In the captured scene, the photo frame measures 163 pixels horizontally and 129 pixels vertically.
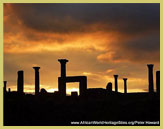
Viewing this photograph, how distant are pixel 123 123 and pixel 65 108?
641 centimetres

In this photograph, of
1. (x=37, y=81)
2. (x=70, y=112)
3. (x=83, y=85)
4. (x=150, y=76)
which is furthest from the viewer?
(x=150, y=76)

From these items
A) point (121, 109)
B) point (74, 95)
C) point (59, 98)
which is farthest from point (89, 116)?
point (74, 95)

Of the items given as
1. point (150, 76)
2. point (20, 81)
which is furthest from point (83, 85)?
point (150, 76)

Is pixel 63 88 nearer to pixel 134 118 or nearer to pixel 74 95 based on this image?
pixel 74 95

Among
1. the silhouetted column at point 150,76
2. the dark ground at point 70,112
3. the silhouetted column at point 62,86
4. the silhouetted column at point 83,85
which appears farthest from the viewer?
the silhouetted column at point 150,76

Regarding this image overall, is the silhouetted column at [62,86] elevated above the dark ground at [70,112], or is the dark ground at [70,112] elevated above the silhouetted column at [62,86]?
the silhouetted column at [62,86]

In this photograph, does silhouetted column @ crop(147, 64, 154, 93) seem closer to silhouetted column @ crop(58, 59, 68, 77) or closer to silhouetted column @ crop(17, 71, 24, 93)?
silhouetted column @ crop(58, 59, 68, 77)

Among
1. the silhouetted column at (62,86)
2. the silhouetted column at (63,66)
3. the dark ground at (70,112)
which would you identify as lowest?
the dark ground at (70,112)

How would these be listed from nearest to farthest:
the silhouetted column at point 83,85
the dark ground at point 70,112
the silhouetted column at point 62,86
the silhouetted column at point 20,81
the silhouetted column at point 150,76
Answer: the dark ground at point 70,112
the silhouetted column at point 83,85
the silhouetted column at point 20,81
the silhouetted column at point 62,86
the silhouetted column at point 150,76

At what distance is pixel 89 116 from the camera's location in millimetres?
24688

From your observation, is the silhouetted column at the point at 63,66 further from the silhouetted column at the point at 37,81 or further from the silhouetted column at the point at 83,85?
the silhouetted column at the point at 37,81

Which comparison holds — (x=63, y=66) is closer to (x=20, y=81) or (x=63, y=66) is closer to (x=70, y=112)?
(x=20, y=81)

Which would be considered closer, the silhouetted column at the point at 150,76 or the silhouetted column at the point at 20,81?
the silhouetted column at the point at 20,81

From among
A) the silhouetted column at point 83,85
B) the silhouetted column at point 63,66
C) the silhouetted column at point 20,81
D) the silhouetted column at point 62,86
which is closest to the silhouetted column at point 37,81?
the silhouetted column at point 20,81
